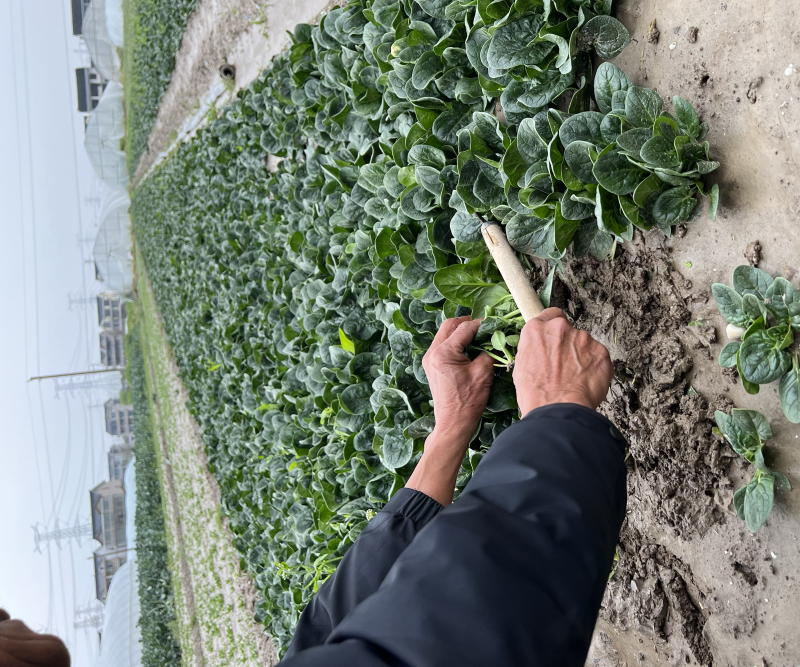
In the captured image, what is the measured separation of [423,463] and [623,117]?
102cm

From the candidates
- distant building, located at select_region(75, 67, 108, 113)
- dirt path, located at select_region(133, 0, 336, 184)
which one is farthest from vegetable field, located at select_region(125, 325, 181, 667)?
distant building, located at select_region(75, 67, 108, 113)

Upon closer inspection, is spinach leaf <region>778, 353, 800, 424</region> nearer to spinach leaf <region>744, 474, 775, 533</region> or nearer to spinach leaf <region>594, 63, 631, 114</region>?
spinach leaf <region>744, 474, 775, 533</region>

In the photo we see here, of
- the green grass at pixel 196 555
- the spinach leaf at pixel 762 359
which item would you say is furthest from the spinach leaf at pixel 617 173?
the green grass at pixel 196 555

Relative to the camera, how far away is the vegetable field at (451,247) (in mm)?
1262

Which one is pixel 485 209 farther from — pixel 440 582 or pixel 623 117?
pixel 440 582

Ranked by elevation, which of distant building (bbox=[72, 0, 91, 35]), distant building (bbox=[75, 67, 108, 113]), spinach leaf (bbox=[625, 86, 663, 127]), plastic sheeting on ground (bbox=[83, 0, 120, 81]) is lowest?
spinach leaf (bbox=[625, 86, 663, 127])

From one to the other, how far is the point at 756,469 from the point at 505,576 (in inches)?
30.9

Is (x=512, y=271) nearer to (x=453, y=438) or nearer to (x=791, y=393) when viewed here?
(x=453, y=438)

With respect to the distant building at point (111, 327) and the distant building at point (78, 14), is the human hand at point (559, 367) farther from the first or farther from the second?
the distant building at point (78, 14)

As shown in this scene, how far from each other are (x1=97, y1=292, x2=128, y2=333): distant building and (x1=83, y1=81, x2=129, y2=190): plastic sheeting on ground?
24.5 feet

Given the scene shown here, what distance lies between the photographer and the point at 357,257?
2357 millimetres

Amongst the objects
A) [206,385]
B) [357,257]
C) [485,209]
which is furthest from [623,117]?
[206,385]

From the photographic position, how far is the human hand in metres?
1.19

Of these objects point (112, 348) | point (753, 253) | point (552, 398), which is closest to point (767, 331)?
point (753, 253)
